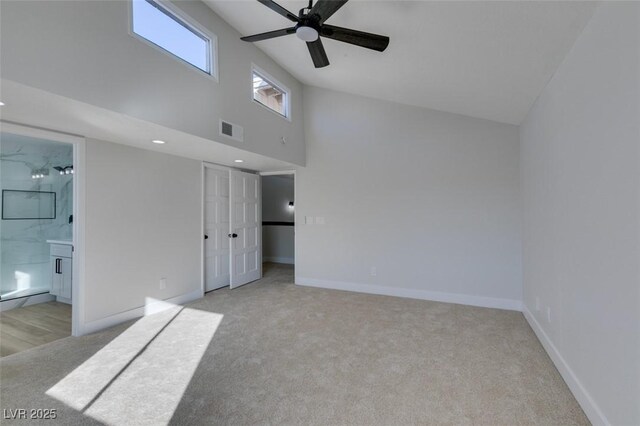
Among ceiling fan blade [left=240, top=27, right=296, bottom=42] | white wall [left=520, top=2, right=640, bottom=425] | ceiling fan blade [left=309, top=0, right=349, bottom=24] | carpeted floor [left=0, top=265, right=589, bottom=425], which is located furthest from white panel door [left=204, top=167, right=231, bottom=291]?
white wall [left=520, top=2, right=640, bottom=425]

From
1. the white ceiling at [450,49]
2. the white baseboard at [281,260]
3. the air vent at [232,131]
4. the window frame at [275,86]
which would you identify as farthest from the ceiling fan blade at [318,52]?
the white baseboard at [281,260]

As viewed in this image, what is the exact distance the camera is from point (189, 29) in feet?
10.2

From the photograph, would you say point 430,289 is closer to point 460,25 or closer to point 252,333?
point 252,333

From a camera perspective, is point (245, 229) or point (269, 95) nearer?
point (269, 95)

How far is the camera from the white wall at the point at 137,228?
312 centimetres

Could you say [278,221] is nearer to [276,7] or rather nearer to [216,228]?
[216,228]

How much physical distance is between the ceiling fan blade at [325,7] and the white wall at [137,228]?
266 centimetres

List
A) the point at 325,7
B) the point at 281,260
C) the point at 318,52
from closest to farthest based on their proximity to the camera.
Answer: the point at 325,7
the point at 318,52
the point at 281,260

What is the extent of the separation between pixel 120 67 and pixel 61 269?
335 centimetres

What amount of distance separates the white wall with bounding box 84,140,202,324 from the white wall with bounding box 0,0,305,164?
39.5 inches

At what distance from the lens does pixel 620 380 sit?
4.84 ft

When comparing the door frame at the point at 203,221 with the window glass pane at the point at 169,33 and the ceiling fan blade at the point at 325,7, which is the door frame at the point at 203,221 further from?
the ceiling fan blade at the point at 325,7

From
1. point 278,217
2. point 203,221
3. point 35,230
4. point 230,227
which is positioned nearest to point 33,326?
point 35,230

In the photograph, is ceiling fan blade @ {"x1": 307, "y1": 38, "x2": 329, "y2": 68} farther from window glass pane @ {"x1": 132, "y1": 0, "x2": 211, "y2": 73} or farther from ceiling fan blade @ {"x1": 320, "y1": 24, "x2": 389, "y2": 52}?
window glass pane @ {"x1": 132, "y1": 0, "x2": 211, "y2": 73}
